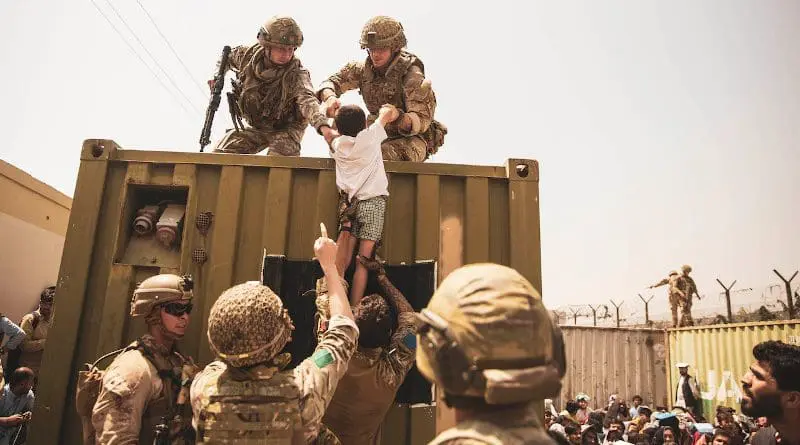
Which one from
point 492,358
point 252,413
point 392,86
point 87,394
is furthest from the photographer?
point 392,86

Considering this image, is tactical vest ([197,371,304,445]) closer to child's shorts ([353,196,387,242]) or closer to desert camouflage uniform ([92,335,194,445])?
desert camouflage uniform ([92,335,194,445])

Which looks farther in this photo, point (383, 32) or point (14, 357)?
point (14, 357)

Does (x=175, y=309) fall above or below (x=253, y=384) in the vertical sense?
above

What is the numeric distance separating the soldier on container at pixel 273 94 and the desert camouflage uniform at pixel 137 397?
5.79 ft

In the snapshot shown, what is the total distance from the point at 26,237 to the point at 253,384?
→ 529cm

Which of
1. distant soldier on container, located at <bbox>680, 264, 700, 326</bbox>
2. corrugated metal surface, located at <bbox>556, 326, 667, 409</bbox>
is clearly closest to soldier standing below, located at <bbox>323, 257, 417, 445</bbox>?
corrugated metal surface, located at <bbox>556, 326, 667, 409</bbox>

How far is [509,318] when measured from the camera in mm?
1205

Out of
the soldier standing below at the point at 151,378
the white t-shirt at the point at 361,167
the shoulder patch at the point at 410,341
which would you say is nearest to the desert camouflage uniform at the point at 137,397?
the soldier standing below at the point at 151,378

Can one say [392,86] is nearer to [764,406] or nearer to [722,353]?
[764,406]

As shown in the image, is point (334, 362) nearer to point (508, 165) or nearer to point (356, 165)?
point (356, 165)

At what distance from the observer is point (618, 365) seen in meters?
13.0

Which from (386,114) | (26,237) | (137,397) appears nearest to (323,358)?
(137,397)

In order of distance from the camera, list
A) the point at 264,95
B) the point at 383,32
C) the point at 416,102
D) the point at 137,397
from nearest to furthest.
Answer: the point at 137,397, the point at 383,32, the point at 416,102, the point at 264,95

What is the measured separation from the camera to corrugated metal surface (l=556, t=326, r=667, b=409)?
505 inches
